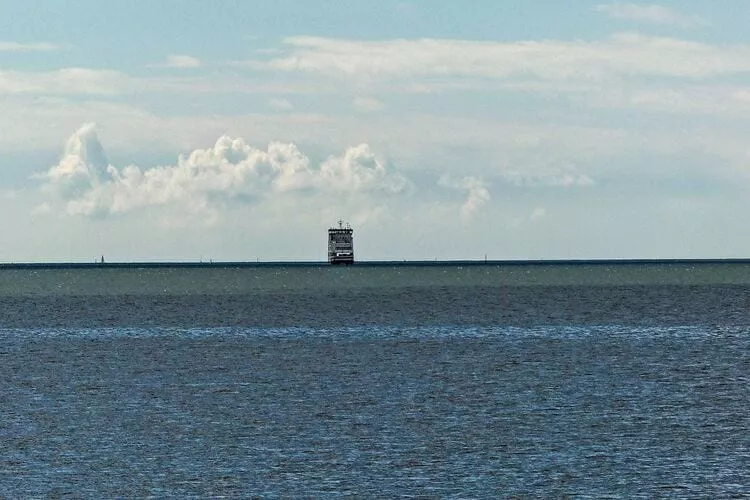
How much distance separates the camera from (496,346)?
7906cm

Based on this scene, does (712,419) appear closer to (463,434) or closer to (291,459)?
(463,434)

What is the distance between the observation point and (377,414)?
4431cm

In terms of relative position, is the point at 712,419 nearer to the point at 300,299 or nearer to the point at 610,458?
the point at 610,458

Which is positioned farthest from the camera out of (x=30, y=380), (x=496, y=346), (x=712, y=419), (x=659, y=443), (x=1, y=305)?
(x=1, y=305)

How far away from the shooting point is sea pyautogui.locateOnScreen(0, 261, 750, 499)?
105 feet

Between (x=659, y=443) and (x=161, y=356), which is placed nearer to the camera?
(x=659, y=443)

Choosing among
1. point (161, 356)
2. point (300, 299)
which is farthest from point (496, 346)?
point (300, 299)

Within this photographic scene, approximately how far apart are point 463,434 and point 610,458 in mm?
6093

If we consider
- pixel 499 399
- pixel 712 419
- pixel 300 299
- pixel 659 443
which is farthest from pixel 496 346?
pixel 300 299

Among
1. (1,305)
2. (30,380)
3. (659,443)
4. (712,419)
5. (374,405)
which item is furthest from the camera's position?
(1,305)

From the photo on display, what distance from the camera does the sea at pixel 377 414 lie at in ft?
105

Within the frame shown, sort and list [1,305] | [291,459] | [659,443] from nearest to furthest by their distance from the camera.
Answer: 1. [291,459]
2. [659,443]
3. [1,305]

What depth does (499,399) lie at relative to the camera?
49250 millimetres

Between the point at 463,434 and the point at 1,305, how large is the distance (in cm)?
13605
